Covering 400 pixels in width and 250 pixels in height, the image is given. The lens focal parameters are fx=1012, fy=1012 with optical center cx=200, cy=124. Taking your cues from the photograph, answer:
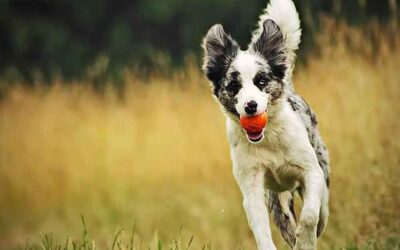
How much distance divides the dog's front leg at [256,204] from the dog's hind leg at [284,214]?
2.49ft

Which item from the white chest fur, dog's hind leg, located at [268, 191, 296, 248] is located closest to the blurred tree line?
dog's hind leg, located at [268, 191, 296, 248]

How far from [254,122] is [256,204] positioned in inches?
21.6

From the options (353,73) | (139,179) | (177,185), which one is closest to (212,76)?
(353,73)

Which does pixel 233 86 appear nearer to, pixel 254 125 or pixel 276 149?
pixel 254 125

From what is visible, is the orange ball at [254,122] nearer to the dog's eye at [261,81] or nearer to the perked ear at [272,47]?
the dog's eye at [261,81]

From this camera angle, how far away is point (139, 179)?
12.7 meters

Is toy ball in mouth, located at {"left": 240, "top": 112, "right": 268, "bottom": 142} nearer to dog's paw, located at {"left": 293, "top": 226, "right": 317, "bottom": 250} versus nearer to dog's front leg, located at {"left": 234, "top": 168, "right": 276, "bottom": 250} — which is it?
dog's front leg, located at {"left": 234, "top": 168, "right": 276, "bottom": 250}

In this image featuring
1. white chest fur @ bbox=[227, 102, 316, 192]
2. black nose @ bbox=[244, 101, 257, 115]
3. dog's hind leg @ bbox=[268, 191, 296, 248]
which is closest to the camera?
black nose @ bbox=[244, 101, 257, 115]

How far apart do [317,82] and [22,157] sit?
15.4 feet

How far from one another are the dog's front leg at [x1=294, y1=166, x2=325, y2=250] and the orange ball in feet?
1.72

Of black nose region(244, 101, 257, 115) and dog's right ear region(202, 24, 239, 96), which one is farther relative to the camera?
dog's right ear region(202, 24, 239, 96)

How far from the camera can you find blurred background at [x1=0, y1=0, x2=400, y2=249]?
9102mm

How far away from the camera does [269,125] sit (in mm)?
6703

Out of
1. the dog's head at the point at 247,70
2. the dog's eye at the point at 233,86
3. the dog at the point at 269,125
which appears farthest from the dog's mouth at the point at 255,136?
the dog's eye at the point at 233,86
